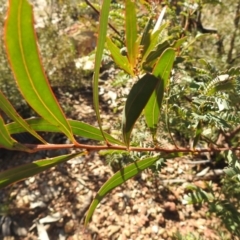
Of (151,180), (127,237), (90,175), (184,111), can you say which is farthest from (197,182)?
(184,111)

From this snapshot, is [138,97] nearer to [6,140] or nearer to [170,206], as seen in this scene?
[6,140]

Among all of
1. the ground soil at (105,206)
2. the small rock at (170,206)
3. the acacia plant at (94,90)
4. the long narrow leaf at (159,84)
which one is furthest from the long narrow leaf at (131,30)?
the small rock at (170,206)

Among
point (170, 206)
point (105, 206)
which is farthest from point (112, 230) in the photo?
point (170, 206)

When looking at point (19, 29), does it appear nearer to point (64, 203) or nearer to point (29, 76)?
point (29, 76)

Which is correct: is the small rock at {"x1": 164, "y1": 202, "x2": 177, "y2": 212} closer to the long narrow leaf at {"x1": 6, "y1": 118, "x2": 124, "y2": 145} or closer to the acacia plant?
the acacia plant

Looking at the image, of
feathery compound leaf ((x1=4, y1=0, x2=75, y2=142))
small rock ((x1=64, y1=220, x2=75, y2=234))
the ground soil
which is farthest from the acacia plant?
small rock ((x1=64, y1=220, x2=75, y2=234))

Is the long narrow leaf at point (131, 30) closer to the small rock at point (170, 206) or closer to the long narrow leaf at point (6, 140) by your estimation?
the long narrow leaf at point (6, 140)

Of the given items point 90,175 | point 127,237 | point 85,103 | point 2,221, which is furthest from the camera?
point 85,103
